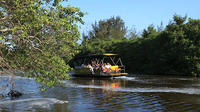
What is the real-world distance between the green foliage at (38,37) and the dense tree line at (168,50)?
1175 inches

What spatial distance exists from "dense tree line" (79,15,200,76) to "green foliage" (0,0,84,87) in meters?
29.9

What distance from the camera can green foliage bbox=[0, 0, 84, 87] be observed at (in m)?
8.99

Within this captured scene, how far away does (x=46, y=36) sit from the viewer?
998 cm

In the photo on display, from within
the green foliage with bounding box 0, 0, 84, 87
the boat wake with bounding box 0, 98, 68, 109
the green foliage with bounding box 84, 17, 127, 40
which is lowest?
the boat wake with bounding box 0, 98, 68, 109

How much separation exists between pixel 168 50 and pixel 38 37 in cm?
3484

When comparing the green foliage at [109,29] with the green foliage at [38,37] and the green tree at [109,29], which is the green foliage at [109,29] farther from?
the green foliage at [38,37]

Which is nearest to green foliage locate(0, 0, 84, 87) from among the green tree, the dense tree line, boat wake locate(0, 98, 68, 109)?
boat wake locate(0, 98, 68, 109)

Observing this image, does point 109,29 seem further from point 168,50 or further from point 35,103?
point 35,103

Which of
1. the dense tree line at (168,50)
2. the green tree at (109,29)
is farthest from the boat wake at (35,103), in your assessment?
the green tree at (109,29)

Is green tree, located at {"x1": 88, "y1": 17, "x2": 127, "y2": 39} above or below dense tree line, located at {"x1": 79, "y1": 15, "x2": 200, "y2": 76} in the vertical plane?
above

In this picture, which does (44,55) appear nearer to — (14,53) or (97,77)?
(14,53)

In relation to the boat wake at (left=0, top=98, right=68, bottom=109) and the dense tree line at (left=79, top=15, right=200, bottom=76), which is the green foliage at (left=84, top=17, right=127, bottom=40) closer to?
the dense tree line at (left=79, top=15, right=200, bottom=76)

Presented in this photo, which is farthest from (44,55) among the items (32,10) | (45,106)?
(45,106)

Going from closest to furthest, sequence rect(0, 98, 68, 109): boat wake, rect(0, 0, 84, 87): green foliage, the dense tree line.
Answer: rect(0, 0, 84, 87): green foliage, rect(0, 98, 68, 109): boat wake, the dense tree line
